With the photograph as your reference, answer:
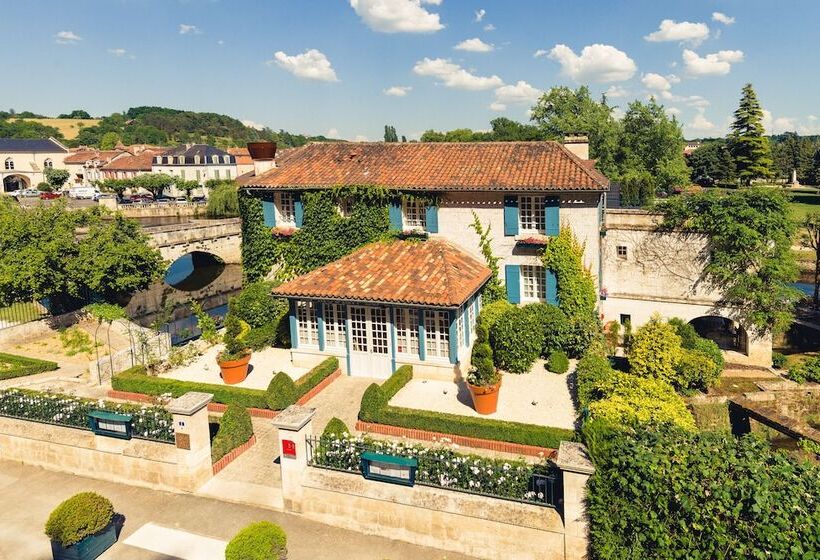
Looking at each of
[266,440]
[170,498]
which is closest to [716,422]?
[266,440]

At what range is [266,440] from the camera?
16.6 meters

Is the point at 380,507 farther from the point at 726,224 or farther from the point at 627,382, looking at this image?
the point at 726,224

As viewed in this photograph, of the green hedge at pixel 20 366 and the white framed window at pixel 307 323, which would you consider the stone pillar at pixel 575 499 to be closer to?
the white framed window at pixel 307 323

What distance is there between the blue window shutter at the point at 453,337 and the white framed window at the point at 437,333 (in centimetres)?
20

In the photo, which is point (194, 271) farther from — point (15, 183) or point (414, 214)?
point (15, 183)

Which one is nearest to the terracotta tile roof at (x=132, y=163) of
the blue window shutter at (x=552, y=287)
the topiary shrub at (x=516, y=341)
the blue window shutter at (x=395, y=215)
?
the blue window shutter at (x=395, y=215)

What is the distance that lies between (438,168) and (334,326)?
29.1 ft

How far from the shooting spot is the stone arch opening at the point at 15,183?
108306mm

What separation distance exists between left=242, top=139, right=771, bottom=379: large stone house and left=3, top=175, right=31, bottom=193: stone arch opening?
10580cm

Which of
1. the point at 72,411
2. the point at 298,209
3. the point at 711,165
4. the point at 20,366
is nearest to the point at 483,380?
the point at 72,411

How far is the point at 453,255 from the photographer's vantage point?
23.5 metres

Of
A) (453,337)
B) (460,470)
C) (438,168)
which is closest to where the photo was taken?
(460,470)

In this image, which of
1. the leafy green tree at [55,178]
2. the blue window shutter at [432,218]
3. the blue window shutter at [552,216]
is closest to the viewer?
the blue window shutter at [552,216]

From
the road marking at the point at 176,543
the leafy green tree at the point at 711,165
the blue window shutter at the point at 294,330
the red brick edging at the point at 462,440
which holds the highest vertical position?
the leafy green tree at the point at 711,165
